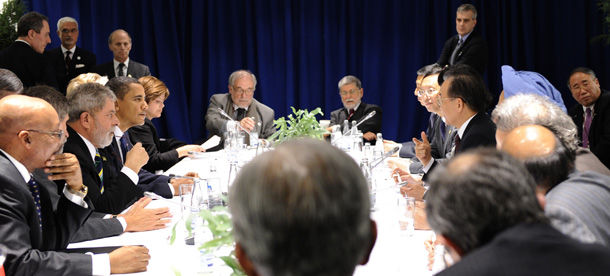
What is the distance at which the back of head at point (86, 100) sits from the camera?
278 centimetres

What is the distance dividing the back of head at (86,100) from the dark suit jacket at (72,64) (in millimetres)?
3302

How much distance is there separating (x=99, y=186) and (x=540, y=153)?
6.67ft

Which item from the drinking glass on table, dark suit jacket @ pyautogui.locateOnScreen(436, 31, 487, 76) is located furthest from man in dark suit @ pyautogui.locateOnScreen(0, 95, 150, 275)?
dark suit jacket @ pyautogui.locateOnScreen(436, 31, 487, 76)

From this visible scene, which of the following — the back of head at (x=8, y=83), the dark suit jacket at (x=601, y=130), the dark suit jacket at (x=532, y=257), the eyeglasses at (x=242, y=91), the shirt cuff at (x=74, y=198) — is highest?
the back of head at (x=8, y=83)

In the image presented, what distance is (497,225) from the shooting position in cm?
94

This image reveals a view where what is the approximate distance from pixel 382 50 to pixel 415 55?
43 centimetres

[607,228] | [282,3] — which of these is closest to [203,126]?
[282,3]

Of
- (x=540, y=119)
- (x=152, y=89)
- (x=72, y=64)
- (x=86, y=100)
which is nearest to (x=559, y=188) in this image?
(x=540, y=119)

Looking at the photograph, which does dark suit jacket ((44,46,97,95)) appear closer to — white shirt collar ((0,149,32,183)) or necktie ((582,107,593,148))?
white shirt collar ((0,149,32,183))

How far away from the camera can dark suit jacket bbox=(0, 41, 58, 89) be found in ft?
16.8

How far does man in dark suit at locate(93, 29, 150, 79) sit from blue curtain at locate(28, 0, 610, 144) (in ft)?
3.09

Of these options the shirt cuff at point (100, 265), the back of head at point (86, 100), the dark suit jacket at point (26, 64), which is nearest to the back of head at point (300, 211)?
the shirt cuff at point (100, 265)

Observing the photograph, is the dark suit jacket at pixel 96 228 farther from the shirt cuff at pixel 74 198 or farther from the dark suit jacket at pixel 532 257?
the dark suit jacket at pixel 532 257

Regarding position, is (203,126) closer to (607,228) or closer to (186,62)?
(186,62)
